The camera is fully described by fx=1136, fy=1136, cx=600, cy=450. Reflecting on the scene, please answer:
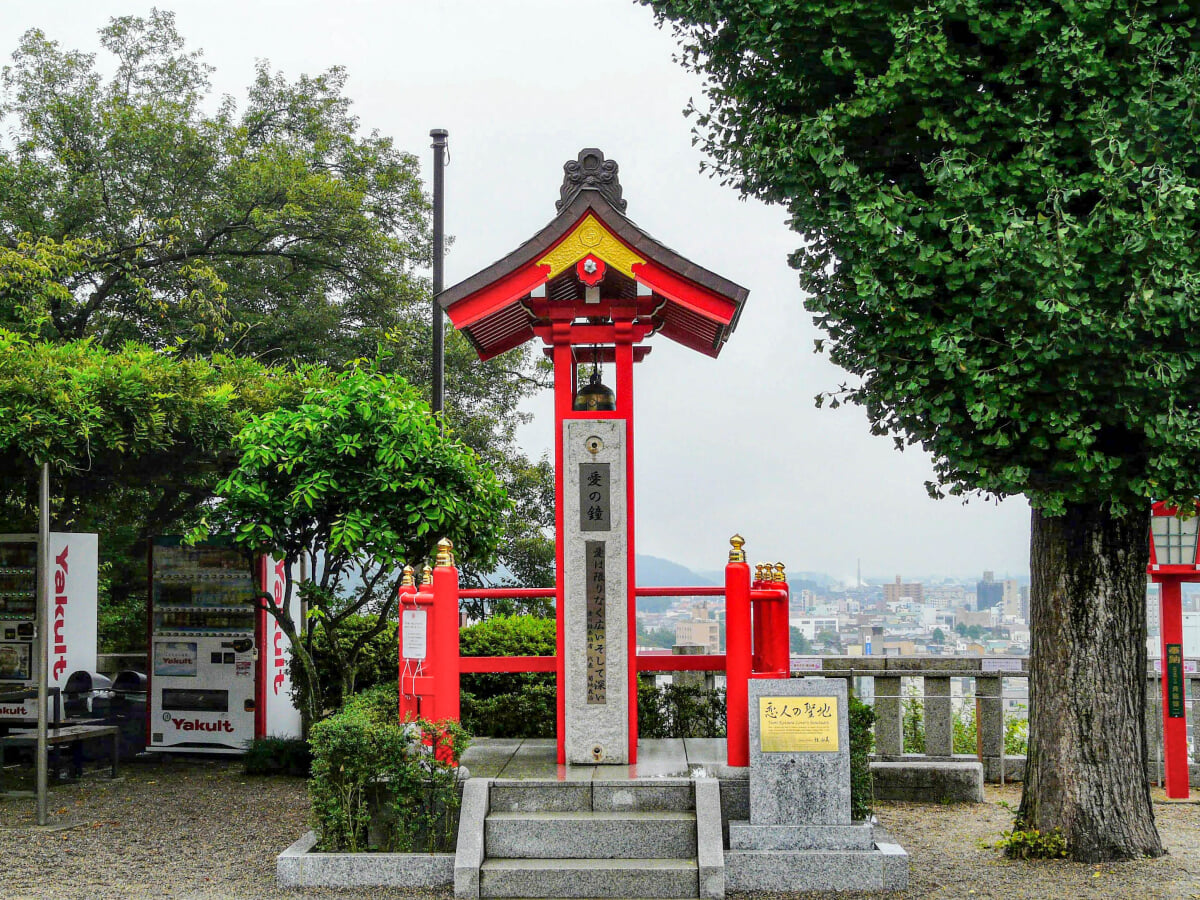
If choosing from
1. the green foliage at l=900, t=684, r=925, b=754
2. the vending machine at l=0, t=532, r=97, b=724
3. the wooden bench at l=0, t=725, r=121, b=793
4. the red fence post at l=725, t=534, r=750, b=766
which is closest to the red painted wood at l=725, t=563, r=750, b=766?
the red fence post at l=725, t=534, r=750, b=766

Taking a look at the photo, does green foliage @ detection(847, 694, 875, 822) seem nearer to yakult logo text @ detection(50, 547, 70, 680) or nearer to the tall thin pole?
the tall thin pole

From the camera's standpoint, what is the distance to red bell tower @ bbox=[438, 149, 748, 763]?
8445 mm

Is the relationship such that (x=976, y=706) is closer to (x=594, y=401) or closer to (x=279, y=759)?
(x=594, y=401)

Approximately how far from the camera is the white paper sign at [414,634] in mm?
8562

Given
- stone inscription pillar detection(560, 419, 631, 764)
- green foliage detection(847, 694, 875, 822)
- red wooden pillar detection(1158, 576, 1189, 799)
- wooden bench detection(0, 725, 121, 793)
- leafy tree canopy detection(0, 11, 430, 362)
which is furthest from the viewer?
leafy tree canopy detection(0, 11, 430, 362)

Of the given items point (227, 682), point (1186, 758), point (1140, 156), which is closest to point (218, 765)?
point (227, 682)

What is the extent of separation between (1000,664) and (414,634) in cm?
656

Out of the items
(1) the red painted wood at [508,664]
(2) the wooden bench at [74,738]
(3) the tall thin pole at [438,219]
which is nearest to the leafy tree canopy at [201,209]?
(3) the tall thin pole at [438,219]

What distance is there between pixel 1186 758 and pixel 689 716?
15.4ft

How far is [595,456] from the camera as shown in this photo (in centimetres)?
854

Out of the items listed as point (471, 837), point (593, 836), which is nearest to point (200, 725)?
point (471, 837)

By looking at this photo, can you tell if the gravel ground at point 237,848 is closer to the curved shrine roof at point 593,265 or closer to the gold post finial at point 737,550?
the gold post finial at point 737,550

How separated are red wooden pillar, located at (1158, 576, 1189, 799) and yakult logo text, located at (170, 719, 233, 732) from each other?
9696mm

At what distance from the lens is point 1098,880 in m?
7.57
